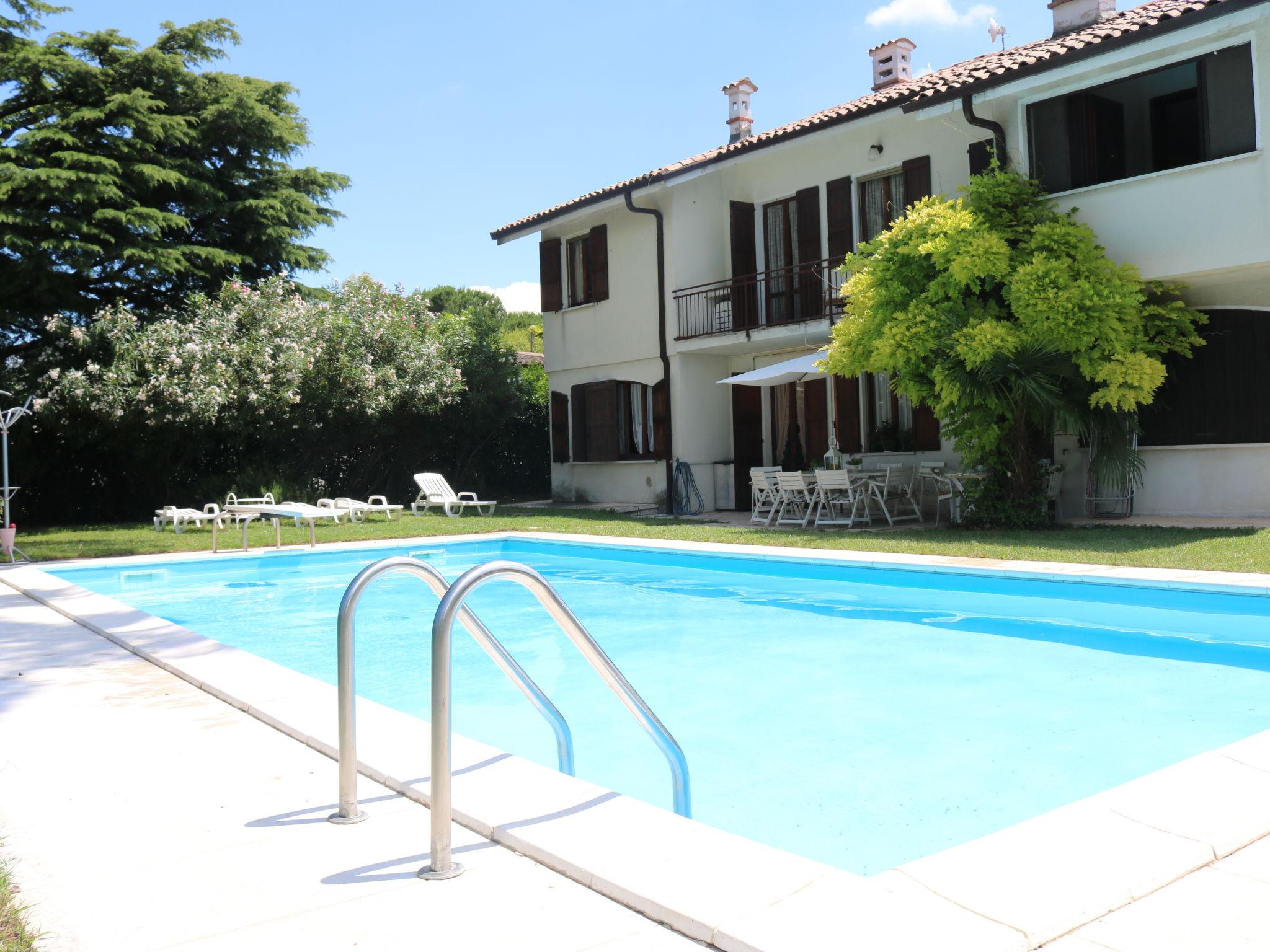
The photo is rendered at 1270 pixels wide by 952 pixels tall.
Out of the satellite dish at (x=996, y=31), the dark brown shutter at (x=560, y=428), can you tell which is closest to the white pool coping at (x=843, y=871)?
the satellite dish at (x=996, y=31)

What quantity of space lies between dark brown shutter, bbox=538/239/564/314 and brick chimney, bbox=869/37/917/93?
681 centimetres

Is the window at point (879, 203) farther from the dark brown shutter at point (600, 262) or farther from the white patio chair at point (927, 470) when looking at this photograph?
the dark brown shutter at point (600, 262)

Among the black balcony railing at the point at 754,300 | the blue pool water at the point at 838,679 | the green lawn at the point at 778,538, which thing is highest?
the black balcony railing at the point at 754,300

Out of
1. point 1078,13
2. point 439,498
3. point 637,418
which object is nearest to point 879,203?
point 1078,13

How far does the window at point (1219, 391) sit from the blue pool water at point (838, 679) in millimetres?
5075

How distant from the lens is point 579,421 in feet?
65.1

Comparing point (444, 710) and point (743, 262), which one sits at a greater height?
point (743, 262)

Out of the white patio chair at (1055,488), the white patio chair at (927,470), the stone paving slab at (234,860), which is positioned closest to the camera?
the stone paving slab at (234,860)

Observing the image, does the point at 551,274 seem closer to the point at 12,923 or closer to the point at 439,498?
the point at 439,498

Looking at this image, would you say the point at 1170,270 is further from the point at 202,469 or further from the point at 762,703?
the point at 202,469

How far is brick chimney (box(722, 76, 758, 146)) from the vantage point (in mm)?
19328

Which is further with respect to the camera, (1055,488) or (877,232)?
(877,232)

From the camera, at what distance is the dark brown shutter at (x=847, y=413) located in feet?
51.4

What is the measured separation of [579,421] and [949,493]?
331 inches
